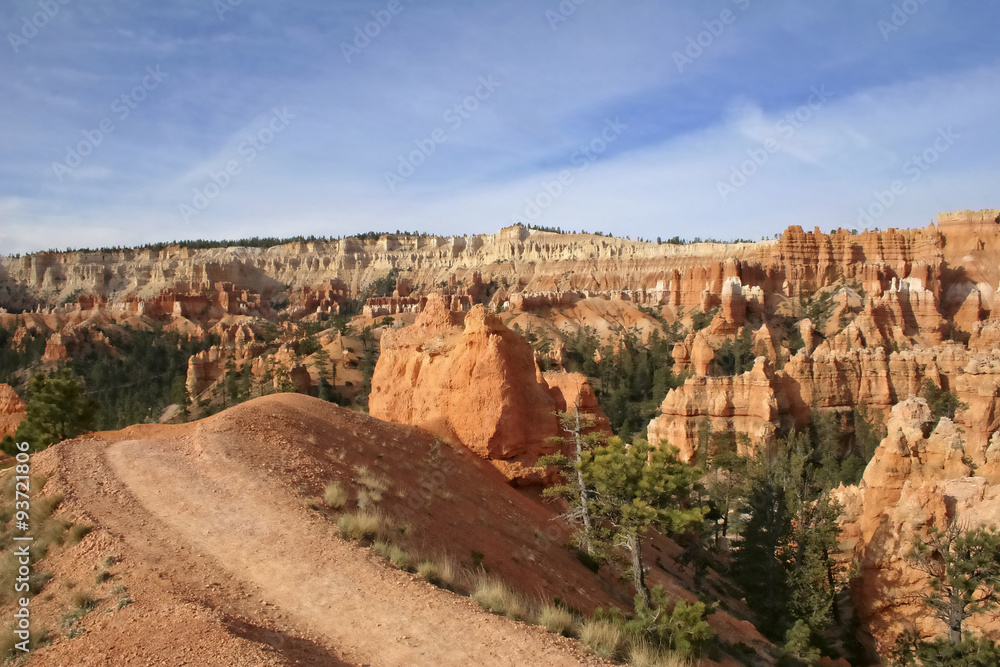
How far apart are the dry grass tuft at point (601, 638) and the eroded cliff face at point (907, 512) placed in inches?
396

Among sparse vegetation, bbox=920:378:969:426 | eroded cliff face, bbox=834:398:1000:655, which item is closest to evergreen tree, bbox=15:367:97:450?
eroded cliff face, bbox=834:398:1000:655

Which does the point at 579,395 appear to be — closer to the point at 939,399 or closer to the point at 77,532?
the point at 77,532

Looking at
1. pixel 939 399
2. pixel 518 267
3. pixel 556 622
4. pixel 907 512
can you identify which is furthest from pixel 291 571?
pixel 518 267

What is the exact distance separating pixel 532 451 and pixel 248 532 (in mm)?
8854

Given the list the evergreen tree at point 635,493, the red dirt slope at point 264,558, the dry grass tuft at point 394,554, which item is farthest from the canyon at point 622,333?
the dry grass tuft at point 394,554

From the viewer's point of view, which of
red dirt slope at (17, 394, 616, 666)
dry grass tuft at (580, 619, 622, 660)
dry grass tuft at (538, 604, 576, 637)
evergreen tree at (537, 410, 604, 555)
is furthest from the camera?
evergreen tree at (537, 410, 604, 555)

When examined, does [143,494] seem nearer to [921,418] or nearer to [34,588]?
[34,588]

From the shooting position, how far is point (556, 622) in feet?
24.8

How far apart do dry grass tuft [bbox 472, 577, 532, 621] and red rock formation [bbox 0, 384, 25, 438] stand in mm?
25076

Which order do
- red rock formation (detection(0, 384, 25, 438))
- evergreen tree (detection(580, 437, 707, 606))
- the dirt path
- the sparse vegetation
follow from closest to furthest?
the dirt path < evergreen tree (detection(580, 437, 707, 606)) < red rock formation (detection(0, 384, 25, 438)) < the sparse vegetation

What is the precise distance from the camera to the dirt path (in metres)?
6.63

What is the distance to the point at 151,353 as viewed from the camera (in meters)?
74.7

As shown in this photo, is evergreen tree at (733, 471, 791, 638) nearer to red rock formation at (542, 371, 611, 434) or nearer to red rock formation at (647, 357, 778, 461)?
red rock formation at (542, 371, 611, 434)

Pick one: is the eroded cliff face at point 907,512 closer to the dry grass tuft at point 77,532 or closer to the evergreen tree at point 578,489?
the evergreen tree at point 578,489
